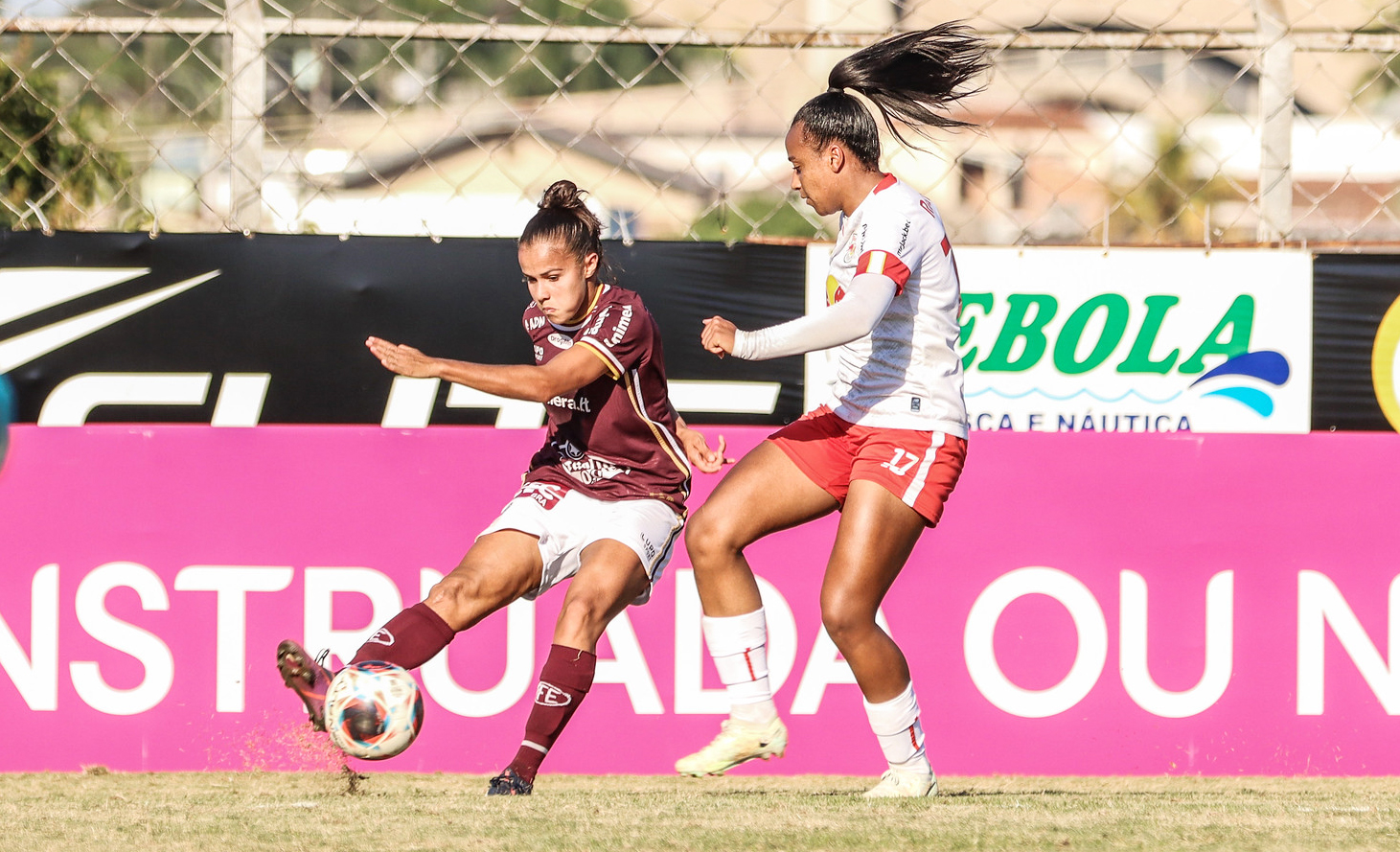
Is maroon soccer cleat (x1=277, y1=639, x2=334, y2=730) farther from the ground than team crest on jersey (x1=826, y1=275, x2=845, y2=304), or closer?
closer

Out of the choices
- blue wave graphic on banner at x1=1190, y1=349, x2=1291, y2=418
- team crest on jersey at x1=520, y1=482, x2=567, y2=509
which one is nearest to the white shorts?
team crest on jersey at x1=520, y1=482, x2=567, y2=509

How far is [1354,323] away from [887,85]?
207 centimetres

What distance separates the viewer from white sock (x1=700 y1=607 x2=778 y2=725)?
178 inches

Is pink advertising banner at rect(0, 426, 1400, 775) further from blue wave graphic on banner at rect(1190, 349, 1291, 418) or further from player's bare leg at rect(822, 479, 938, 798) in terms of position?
player's bare leg at rect(822, 479, 938, 798)

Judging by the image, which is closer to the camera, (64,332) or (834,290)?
(834,290)

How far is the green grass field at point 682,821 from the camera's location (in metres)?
3.51

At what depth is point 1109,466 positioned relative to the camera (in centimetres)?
550

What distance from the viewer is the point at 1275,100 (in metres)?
5.47

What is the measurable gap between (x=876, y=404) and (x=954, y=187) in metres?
26.2

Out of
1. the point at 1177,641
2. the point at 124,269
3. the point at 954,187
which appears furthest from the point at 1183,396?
the point at 954,187

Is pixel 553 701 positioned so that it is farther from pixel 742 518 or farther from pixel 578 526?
pixel 742 518

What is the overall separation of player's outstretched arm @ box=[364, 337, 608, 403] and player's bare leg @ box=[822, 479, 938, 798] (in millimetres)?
801

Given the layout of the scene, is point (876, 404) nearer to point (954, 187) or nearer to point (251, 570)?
point (251, 570)

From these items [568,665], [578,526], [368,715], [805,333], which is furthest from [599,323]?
[368,715]
